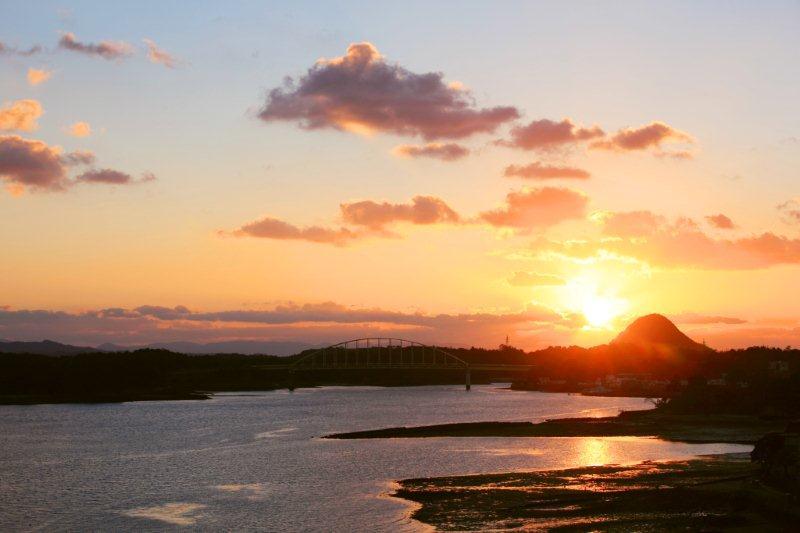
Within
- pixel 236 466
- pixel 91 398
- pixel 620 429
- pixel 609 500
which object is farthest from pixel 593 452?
pixel 91 398

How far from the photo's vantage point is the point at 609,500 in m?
44.9

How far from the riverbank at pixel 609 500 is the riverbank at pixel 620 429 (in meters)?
29.0

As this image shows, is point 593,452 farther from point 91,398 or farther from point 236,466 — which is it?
point 91,398

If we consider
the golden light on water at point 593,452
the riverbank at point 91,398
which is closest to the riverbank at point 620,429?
the golden light on water at point 593,452

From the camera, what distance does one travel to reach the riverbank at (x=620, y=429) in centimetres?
8562

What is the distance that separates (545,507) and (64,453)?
5400 cm

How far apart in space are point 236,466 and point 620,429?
46.3 meters

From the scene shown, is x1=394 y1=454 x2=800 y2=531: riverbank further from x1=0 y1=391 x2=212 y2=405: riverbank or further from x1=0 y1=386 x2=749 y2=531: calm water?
x1=0 y1=391 x2=212 y2=405: riverbank

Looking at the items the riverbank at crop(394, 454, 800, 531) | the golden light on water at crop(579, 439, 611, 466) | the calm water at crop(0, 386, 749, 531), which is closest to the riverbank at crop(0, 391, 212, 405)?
the calm water at crop(0, 386, 749, 531)

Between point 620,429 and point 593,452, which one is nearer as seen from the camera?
point 593,452

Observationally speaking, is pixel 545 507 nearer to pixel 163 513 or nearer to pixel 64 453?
pixel 163 513

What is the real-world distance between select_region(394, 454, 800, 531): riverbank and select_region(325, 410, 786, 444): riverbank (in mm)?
28972

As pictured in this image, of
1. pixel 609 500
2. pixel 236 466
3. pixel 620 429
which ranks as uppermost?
pixel 609 500

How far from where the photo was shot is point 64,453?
7981cm
